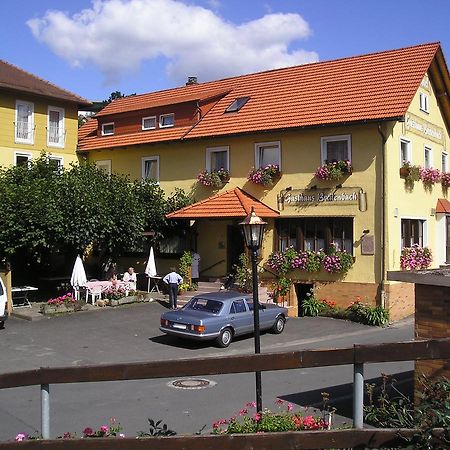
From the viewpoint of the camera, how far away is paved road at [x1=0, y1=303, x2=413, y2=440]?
389 inches

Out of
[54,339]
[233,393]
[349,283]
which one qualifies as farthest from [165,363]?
[349,283]

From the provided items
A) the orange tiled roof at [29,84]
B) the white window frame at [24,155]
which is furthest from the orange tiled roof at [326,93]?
the white window frame at [24,155]

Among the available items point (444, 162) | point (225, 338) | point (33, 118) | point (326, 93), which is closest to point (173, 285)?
point (225, 338)

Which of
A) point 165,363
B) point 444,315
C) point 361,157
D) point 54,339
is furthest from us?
point 361,157

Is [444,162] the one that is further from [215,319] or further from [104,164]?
[104,164]

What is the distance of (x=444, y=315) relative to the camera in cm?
813

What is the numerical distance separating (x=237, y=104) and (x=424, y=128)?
8.18 m

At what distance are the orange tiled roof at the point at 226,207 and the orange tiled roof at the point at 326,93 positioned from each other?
272 centimetres

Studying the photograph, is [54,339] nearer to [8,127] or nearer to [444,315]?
[444,315]

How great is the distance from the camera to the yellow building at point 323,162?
21.9m

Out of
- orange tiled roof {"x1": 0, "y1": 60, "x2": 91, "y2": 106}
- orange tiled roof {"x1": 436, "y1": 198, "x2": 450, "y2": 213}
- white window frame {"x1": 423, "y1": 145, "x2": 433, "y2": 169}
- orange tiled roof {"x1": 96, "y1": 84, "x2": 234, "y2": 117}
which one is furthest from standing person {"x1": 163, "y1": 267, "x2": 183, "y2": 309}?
orange tiled roof {"x1": 0, "y1": 60, "x2": 91, "y2": 106}

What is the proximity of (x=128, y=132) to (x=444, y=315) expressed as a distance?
24.4 meters

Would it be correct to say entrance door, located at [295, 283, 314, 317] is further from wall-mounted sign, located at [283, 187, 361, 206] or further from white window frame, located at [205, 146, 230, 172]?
white window frame, located at [205, 146, 230, 172]

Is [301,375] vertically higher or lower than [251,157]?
lower
